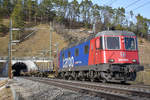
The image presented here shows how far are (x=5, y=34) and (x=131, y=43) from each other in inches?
3232

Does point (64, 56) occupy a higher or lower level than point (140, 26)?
lower

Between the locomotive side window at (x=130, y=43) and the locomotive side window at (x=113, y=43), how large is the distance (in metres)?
0.59

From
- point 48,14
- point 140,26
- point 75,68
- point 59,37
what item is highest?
point 48,14

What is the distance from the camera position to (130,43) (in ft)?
49.1

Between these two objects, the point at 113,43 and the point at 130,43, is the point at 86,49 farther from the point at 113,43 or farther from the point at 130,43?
the point at 130,43

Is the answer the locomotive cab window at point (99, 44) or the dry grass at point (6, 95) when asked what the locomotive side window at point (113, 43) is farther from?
the dry grass at point (6, 95)

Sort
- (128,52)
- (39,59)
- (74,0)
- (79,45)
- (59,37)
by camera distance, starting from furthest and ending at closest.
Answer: (74,0) → (59,37) → (39,59) → (79,45) → (128,52)

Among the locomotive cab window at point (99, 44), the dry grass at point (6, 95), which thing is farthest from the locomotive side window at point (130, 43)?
the dry grass at point (6, 95)

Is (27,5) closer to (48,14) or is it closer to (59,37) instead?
(48,14)

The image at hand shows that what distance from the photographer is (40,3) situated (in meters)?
110

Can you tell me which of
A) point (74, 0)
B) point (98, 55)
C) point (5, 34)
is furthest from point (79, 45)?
point (74, 0)

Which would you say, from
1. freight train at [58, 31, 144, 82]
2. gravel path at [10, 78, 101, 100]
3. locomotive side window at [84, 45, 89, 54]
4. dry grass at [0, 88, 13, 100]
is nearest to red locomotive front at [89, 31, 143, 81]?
freight train at [58, 31, 144, 82]

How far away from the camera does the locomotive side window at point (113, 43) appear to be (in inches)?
574

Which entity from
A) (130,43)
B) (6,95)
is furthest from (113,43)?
(6,95)
